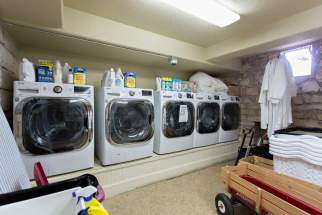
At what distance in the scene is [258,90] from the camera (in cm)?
329

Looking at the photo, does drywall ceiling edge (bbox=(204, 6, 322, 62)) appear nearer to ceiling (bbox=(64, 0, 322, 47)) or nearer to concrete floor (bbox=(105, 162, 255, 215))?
ceiling (bbox=(64, 0, 322, 47))

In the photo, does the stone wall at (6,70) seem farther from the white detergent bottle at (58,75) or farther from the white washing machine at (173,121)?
the white washing machine at (173,121)

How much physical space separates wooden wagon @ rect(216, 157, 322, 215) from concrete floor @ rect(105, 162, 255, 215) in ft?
0.87

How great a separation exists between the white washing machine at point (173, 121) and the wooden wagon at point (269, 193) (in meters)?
1.01

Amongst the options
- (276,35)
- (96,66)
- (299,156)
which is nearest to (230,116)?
(276,35)

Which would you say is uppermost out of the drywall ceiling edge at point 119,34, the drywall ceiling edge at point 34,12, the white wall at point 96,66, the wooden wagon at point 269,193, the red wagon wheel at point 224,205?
the drywall ceiling edge at point 119,34

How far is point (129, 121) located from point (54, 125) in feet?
2.74

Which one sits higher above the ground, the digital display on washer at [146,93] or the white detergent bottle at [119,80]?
the white detergent bottle at [119,80]

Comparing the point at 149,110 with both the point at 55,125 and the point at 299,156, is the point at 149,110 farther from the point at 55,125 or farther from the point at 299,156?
the point at 299,156

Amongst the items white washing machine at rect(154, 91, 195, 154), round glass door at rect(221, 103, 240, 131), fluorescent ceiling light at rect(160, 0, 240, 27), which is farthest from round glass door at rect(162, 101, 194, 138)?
fluorescent ceiling light at rect(160, 0, 240, 27)

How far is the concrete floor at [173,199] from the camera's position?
1780 millimetres

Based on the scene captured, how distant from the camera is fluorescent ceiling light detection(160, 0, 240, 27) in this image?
66.1 inches

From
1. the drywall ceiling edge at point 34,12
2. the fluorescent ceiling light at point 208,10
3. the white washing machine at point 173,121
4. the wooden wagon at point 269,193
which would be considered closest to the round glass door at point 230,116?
the white washing machine at point 173,121

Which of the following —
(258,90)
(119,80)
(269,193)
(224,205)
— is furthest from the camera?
(258,90)
